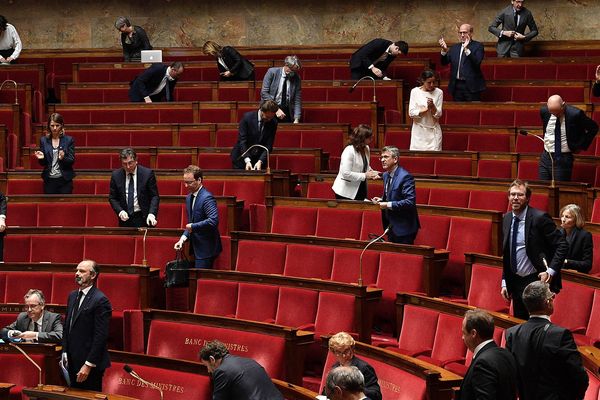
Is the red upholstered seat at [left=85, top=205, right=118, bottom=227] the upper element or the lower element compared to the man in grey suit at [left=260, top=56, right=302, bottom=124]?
lower

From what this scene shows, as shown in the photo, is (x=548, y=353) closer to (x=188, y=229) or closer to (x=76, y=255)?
(x=188, y=229)

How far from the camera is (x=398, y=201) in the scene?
2949 millimetres

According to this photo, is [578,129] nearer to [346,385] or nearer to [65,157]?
[65,157]

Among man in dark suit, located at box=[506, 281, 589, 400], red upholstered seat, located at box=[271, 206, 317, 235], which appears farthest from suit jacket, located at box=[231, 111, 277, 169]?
man in dark suit, located at box=[506, 281, 589, 400]

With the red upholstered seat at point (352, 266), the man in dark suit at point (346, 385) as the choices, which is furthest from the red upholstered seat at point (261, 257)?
the man in dark suit at point (346, 385)

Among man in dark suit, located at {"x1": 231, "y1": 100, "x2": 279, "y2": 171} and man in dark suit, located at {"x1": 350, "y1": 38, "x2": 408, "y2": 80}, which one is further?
man in dark suit, located at {"x1": 350, "y1": 38, "x2": 408, "y2": 80}

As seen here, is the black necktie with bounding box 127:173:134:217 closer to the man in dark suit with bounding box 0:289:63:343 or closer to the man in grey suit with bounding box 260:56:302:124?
the man in dark suit with bounding box 0:289:63:343

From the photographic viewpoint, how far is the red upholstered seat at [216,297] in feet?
9.35

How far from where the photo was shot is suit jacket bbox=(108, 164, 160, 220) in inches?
125

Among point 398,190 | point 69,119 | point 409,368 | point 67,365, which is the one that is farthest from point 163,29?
point 409,368

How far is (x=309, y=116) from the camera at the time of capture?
4238mm

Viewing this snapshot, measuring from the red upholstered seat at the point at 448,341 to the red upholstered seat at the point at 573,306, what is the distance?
252mm

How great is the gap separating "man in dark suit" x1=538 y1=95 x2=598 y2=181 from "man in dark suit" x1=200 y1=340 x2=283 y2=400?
4.91ft

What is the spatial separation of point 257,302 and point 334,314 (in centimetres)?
23
